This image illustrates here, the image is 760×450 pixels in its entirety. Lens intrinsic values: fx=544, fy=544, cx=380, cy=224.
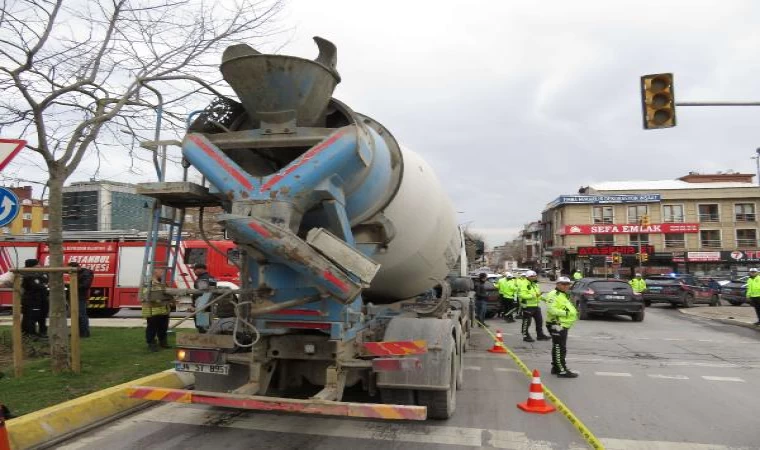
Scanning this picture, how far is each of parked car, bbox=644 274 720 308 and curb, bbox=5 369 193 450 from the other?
22186 millimetres

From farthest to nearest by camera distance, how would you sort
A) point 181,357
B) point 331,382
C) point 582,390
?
point 582,390
point 181,357
point 331,382

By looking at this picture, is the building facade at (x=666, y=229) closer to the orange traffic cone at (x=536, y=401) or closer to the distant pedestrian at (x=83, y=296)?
the distant pedestrian at (x=83, y=296)

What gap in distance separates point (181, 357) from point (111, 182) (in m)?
5.81

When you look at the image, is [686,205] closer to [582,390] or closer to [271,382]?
[582,390]

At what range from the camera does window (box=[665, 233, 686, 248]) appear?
5669 cm

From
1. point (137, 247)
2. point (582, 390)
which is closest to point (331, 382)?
Result: point (582, 390)

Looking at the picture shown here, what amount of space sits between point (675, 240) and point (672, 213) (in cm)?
291

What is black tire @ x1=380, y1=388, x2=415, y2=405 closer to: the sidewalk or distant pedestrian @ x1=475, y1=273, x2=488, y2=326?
distant pedestrian @ x1=475, y1=273, x2=488, y2=326

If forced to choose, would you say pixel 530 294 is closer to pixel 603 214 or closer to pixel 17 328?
pixel 17 328

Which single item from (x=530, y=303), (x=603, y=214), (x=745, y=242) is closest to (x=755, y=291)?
(x=530, y=303)

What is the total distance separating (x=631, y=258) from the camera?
55.2 metres

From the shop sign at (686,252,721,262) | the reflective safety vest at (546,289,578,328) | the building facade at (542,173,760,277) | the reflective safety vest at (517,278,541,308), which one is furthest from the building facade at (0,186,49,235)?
the shop sign at (686,252,721,262)

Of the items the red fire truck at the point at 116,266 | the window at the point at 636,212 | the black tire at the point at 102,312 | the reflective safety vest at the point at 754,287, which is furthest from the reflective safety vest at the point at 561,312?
the window at the point at 636,212

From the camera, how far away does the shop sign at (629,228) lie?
185ft
